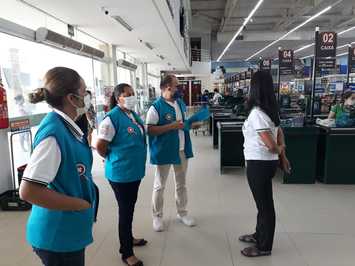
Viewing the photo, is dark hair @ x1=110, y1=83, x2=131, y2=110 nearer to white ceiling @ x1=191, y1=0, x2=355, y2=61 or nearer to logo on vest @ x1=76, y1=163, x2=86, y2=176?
logo on vest @ x1=76, y1=163, x2=86, y2=176

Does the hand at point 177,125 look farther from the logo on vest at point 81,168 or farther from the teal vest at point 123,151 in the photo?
the logo on vest at point 81,168

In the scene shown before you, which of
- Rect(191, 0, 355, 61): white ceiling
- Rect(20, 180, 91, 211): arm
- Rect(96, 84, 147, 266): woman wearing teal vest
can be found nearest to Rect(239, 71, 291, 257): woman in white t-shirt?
Rect(96, 84, 147, 266): woman wearing teal vest

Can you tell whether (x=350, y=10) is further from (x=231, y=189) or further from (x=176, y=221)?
(x=176, y=221)

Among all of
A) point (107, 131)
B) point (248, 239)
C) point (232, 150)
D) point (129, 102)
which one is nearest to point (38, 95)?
point (107, 131)

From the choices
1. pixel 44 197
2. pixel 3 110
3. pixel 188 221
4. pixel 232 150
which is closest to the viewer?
pixel 44 197

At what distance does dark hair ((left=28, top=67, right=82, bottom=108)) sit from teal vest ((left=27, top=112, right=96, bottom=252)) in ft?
→ 0.22

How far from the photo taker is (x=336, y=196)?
415 cm

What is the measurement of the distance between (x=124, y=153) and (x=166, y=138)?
2.38 ft

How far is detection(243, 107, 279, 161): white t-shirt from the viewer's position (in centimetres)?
241

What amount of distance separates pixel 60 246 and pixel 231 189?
11.7 ft

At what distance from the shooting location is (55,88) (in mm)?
1295

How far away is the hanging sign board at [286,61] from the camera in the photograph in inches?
320

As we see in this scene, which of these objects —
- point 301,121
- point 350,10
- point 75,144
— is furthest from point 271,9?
point 75,144

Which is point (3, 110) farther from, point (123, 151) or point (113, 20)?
point (113, 20)
